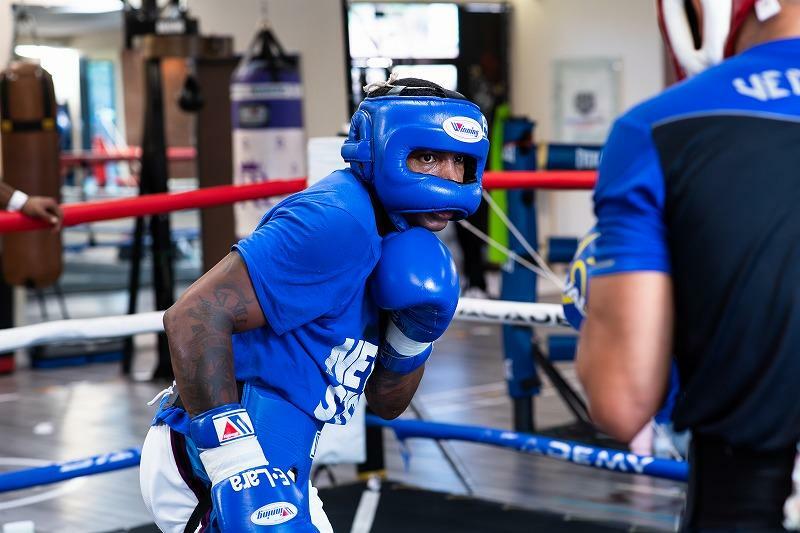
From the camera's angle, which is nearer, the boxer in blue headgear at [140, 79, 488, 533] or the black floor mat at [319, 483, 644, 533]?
A: the boxer in blue headgear at [140, 79, 488, 533]

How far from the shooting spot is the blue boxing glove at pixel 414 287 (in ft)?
6.25

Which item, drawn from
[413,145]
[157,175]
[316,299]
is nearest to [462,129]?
[413,145]

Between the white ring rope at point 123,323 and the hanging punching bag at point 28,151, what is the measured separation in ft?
12.6

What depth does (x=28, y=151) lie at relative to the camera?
6.74 metres

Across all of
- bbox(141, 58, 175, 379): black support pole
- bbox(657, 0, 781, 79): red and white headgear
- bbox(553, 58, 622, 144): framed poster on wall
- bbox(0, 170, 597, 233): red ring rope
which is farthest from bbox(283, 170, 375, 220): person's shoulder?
bbox(553, 58, 622, 144): framed poster on wall

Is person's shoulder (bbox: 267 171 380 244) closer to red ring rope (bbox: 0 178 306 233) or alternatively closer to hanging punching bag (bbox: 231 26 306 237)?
red ring rope (bbox: 0 178 306 233)

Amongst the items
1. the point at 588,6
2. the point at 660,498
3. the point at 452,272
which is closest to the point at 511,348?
the point at 660,498

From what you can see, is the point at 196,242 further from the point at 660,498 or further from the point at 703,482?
the point at 703,482

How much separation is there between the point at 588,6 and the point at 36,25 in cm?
459

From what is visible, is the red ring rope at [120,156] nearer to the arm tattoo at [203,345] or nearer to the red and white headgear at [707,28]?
the arm tattoo at [203,345]

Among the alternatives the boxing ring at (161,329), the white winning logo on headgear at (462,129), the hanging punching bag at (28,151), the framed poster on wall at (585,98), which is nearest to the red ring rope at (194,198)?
the boxing ring at (161,329)

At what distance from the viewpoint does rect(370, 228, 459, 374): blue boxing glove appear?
1906 mm

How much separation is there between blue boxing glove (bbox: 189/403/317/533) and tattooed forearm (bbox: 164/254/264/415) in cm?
2

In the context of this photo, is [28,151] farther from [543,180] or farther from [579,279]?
[579,279]
